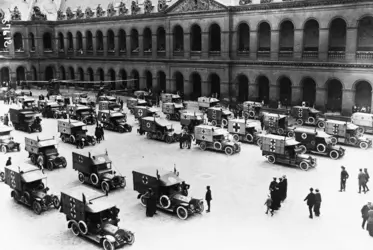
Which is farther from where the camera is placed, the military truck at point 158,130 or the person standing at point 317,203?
the military truck at point 158,130

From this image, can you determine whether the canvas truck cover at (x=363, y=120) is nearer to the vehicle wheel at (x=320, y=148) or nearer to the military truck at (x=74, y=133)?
the vehicle wheel at (x=320, y=148)

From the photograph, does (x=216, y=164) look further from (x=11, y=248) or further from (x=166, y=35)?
(x=166, y=35)

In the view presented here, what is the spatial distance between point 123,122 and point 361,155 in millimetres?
19997

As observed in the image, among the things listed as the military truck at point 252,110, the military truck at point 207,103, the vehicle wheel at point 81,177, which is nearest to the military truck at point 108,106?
the military truck at point 207,103

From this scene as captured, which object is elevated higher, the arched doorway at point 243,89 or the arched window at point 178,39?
the arched window at point 178,39

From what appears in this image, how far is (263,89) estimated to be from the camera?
47.2 m

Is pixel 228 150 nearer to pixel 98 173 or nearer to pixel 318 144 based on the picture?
pixel 318 144

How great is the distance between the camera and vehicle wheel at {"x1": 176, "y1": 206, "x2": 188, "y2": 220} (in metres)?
18.2

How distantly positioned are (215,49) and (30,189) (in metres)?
35.4

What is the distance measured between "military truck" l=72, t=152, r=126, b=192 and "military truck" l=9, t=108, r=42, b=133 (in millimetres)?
15396

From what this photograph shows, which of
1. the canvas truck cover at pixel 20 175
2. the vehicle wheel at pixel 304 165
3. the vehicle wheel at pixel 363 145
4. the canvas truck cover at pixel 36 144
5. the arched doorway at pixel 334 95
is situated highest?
the arched doorway at pixel 334 95

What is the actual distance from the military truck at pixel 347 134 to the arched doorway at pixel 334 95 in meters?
11.0

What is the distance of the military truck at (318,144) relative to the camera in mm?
27447

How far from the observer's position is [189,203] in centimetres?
1844
